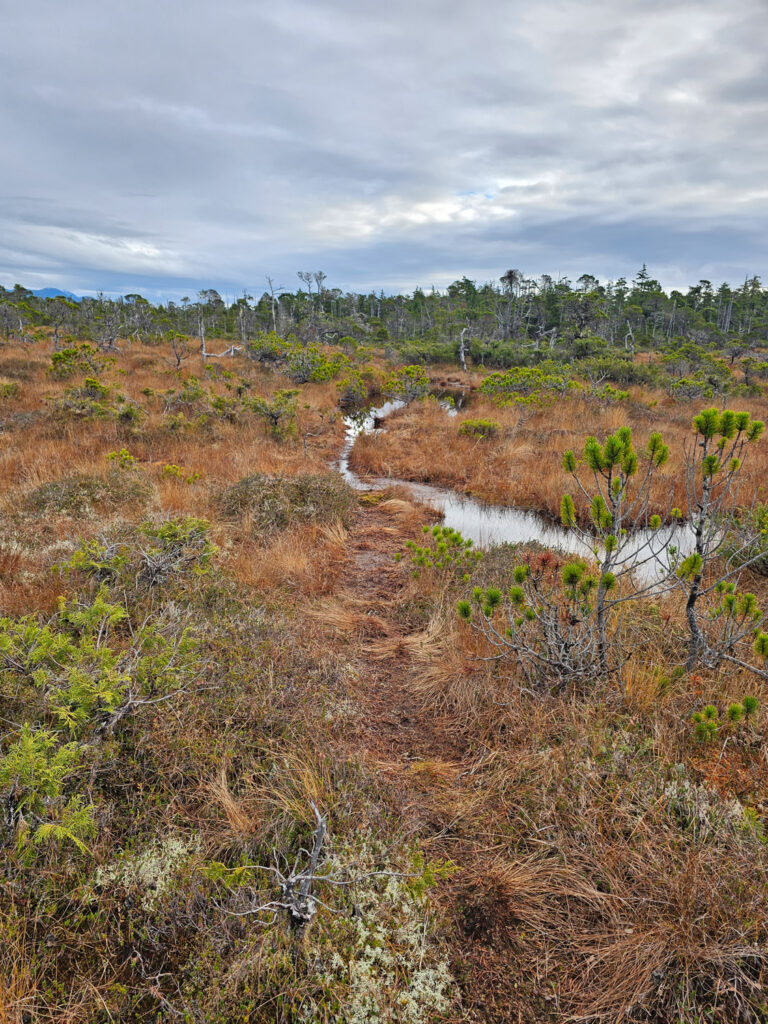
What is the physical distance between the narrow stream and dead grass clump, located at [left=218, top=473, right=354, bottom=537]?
6.49ft

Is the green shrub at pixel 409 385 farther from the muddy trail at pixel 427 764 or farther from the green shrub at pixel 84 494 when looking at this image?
the muddy trail at pixel 427 764

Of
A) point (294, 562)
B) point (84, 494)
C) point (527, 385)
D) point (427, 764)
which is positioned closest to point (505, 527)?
point (294, 562)

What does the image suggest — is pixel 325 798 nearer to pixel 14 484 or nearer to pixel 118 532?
pixel 118 532

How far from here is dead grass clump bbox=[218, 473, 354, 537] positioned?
6805 millimetres

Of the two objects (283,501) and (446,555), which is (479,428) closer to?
(283,501)

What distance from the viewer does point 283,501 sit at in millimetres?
7133

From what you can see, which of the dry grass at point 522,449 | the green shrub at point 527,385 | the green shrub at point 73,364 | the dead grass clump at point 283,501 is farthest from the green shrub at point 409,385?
the dead grass clump at point 283,501

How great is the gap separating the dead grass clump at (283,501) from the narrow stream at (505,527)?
6.49 feet

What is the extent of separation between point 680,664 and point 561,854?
1783mm

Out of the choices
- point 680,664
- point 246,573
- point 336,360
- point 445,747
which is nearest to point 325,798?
point 445,747

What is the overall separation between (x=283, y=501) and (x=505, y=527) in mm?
3768

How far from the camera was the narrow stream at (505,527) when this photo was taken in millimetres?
6927

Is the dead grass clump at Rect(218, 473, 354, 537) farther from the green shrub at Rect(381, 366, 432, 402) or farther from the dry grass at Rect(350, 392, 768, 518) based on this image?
the green shrub at Rect(381, 366, 432, 402)

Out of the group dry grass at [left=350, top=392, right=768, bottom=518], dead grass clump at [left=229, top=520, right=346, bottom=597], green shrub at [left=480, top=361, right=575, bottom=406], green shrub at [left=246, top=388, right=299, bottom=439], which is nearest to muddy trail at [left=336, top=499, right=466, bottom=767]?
dead grass clump at [left=229, top=520, right=346, bottom=597]
